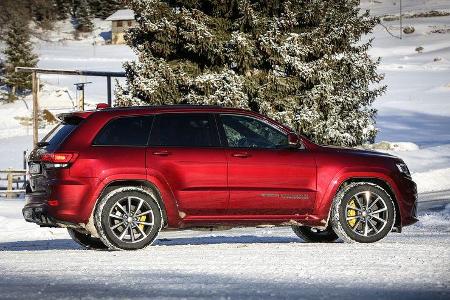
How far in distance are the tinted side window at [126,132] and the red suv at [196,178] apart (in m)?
0.01

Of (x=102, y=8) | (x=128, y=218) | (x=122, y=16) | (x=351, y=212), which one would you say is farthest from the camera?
(x=102, y=8)

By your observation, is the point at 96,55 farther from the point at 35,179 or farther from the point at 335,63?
the point at 35,179

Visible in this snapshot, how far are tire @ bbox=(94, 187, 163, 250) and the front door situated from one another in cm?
95

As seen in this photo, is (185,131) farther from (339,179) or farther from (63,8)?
(63,8)

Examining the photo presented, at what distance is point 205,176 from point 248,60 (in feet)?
62.2

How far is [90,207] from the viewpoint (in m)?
9.80

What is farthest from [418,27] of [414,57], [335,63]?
[335,63]

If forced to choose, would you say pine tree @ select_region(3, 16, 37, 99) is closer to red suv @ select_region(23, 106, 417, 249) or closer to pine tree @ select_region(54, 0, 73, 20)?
red suv @ select_region(23, 106, 417, 249)

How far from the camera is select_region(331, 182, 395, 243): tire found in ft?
35.0

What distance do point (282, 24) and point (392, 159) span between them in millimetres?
19035

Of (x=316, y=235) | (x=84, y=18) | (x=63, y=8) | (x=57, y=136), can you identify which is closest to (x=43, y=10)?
(x=63, y=8)

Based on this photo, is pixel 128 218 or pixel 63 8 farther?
pixel 63 8

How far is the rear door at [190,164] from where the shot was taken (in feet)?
33.0

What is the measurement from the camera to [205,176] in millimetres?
10117
